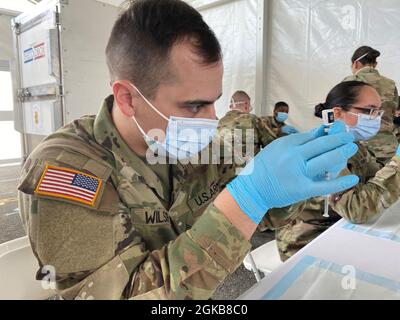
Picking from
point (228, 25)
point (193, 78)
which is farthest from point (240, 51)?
point (193, 78)

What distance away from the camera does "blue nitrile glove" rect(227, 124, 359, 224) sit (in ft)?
1.86

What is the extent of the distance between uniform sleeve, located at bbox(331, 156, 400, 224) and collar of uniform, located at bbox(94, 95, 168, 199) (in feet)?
2.26

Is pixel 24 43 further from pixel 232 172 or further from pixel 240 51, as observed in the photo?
pixel 232 172

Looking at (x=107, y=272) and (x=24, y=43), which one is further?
(x=24, y=43)

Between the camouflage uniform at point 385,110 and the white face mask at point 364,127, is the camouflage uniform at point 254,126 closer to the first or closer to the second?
the camouflage uniform at point 385,110

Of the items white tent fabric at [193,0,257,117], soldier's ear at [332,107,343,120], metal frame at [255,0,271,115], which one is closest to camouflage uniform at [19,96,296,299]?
soldier's ear at [332,107,343,120]

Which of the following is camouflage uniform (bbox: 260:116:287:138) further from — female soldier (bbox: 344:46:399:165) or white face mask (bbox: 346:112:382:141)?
white face mask (bbox: 346:112:382:141)

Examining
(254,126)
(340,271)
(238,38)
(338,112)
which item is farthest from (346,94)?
(238,38)

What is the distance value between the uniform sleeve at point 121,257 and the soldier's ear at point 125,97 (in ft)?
0.95

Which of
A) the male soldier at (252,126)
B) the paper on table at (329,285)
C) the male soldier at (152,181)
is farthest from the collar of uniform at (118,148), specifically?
the male soldier at (252,126)

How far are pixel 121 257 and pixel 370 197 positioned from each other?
923mm

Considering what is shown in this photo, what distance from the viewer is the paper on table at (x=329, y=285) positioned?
0.62 metres
